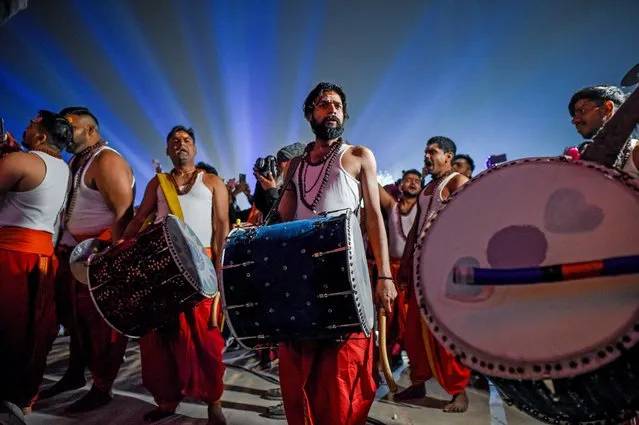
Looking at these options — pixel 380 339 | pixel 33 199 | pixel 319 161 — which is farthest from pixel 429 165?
pixel 33 199

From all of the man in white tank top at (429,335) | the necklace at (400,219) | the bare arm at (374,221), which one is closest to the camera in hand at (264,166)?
the man in white tank top at (429,335)

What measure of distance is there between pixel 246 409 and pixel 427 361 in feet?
5.25

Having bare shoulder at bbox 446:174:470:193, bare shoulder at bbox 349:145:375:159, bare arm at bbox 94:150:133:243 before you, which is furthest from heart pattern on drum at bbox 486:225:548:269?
bare arm at bbox 94:150:133:243

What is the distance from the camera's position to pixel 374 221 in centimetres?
234

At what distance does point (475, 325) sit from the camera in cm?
101

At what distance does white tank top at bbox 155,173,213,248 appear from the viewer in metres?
3.39

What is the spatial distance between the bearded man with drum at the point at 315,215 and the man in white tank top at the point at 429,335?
0.73 m

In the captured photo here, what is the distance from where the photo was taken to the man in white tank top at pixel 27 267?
9.53 ft

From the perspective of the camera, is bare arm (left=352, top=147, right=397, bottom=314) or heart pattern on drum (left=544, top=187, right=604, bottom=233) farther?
bare arm (left=352, top=147, right=397, bottom=314)

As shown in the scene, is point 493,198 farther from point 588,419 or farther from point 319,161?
point 319,161

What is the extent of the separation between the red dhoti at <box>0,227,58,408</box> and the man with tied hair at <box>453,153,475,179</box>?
550cm

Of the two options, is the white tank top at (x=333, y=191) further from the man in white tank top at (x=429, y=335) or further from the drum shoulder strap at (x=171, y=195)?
the drum shoulder strap at (x=171, y=195)

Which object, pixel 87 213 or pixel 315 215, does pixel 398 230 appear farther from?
pixel 87 213

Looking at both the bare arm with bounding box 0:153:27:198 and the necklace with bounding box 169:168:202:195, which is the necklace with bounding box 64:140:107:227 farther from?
the necklace with bounding box 169:168:202:195
